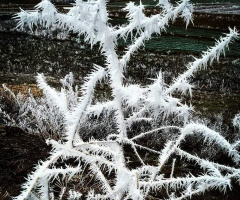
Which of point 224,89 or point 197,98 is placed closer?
point 197,98

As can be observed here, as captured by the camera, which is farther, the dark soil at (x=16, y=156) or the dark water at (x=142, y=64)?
the dark water at (x=142, y=64)

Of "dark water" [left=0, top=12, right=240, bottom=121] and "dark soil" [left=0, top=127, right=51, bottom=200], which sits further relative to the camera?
"dark water" [left=0, top=12, right=240, bottom=121]

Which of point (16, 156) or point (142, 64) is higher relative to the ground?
point (16, 156)

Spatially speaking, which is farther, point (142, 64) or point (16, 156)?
point (142, 64)

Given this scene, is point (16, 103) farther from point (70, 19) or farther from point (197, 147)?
point (70, 19)

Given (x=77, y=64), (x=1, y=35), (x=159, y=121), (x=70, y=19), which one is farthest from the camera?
(x=1, y=35)

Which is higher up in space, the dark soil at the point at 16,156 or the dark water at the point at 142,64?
the dark soil at the point at 16,156

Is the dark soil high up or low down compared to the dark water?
up

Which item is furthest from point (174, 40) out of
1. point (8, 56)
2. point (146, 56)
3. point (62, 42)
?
point (8, 56)
